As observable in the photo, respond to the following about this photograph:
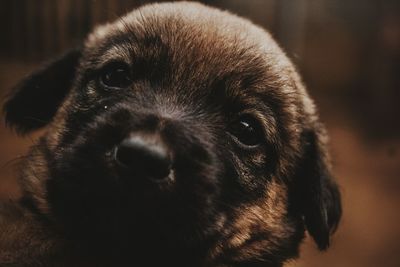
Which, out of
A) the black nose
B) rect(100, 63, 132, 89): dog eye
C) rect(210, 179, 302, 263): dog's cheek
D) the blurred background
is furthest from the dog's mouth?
the blurred background

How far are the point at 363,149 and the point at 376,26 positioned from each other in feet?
4.01

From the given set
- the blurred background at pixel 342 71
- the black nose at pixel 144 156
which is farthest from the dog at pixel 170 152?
the blurred background at pixel 342 71

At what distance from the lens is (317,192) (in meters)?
2.90

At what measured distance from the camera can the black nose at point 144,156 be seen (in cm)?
197

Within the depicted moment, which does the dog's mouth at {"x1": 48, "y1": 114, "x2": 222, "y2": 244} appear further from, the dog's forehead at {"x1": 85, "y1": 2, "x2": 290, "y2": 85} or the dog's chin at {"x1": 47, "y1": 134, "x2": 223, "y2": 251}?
the dog's forehead at {"x1": 85, "y1": 2, "x2": 290, "y2": 85}

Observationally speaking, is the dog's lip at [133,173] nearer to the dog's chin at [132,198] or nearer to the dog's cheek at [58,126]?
the dog's chin at [132,198]

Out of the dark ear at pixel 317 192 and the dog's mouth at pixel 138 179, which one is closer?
the dog's mouth at pixel 138 179

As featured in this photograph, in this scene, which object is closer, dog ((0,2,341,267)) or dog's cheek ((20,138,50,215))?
dog ((0,2,341,267))

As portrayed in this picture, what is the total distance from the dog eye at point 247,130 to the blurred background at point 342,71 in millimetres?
737

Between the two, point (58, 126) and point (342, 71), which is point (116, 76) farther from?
point (342, 71)

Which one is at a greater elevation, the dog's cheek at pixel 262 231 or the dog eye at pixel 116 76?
the dog eye at pixel 116 76

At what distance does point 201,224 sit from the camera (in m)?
2.28

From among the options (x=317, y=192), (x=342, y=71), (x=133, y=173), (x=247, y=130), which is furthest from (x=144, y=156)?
(x=342, y=71)

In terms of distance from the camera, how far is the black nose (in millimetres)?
1971
